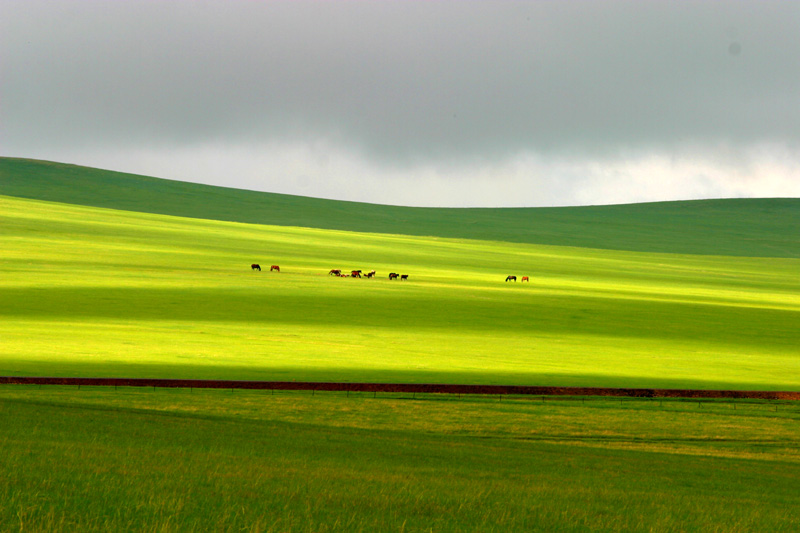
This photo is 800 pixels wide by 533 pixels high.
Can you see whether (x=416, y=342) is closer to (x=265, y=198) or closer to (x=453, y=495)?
(x=453, y=495)

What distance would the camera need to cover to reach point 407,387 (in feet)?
77.1

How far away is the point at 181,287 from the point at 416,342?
55.8ft

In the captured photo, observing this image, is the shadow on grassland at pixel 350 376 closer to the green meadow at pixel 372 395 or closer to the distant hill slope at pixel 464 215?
the green meadow at pixel 372 395

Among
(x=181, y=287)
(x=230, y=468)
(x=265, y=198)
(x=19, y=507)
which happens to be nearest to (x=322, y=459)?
(x=230, y=468)

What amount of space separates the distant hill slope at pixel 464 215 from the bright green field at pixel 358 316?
32478mm

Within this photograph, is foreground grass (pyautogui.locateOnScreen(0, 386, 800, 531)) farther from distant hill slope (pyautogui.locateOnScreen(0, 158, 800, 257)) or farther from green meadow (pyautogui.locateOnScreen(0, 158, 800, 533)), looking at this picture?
distant hill slope (pyautogui.locateOnScreen(0, 158, 800, 257))

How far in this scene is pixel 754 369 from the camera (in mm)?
30828

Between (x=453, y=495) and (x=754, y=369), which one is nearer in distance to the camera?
(x=453, y=495)

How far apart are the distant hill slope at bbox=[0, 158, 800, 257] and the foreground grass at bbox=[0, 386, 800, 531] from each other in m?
87.3

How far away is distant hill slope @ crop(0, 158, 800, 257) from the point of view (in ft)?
364

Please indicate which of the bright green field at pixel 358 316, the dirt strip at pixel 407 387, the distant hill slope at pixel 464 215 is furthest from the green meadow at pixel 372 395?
the distant hill slope at pixel 464 215

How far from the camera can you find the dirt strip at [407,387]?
73.2 feet

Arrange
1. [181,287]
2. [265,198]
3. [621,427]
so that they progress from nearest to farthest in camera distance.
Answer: [621,427] < [181,287] < [265,198]

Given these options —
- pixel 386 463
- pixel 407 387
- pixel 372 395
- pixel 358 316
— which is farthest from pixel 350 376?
pixel 358 316
